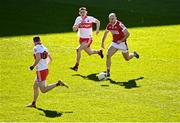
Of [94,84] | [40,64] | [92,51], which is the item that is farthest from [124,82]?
[40,64]

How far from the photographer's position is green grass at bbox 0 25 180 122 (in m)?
15.7

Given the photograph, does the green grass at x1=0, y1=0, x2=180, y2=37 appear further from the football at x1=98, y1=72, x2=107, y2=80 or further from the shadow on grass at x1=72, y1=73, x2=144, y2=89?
the football at x1=98, y1=72, x2=107, y2=80

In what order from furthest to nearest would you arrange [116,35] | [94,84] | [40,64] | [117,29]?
[116,35]
[117,29]
[94,84]
[40,64]

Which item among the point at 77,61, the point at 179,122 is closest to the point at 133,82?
the point at 77,61

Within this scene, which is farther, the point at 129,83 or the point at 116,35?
the point at 116,35

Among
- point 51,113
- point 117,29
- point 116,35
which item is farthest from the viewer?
point 116,35

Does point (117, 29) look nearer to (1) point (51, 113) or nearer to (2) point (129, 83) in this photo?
(2) point (129, 83)

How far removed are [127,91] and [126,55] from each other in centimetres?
276

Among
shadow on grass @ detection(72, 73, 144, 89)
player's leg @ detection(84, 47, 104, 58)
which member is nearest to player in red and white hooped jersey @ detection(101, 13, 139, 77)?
shadow on grass @ detection(72, 73, 144, 89)

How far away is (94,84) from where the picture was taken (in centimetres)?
1852

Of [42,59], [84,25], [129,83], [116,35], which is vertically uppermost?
[84,25]

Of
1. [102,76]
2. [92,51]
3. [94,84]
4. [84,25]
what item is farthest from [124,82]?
[84,25]

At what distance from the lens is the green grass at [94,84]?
15695 millimetres

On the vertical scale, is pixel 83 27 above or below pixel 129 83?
above
